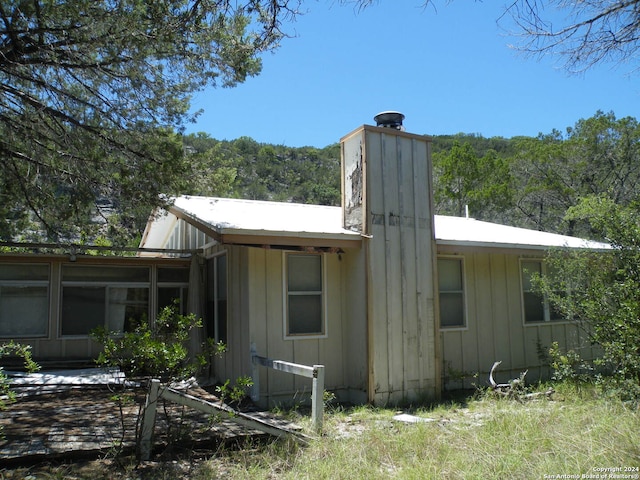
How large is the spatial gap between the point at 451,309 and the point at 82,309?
7.60m

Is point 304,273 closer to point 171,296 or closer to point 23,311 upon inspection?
point 171,296

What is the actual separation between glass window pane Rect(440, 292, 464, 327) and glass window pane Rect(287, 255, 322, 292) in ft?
7.99

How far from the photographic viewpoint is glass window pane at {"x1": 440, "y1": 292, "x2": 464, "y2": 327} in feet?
31.0

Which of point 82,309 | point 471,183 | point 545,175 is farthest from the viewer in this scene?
point 471,183

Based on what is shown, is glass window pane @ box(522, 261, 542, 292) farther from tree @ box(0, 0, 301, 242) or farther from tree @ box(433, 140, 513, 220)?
tree @ box(433, 140, 513, 220)

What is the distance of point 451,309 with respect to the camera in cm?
952

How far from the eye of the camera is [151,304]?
11.6 metres

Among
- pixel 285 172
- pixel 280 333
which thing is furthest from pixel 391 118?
pixel 285 172

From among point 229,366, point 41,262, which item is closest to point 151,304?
point 41,262

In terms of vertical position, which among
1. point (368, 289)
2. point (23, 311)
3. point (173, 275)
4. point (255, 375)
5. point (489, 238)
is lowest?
point (255, 375)

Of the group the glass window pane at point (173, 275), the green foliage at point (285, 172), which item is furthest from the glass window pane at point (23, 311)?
the green foliage at point (285, 172)

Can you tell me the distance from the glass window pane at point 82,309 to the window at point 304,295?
516 centimetres

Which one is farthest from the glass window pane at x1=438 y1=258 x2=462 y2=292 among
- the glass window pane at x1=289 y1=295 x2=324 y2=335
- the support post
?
the support post

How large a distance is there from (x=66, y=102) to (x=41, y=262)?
4.19 m
